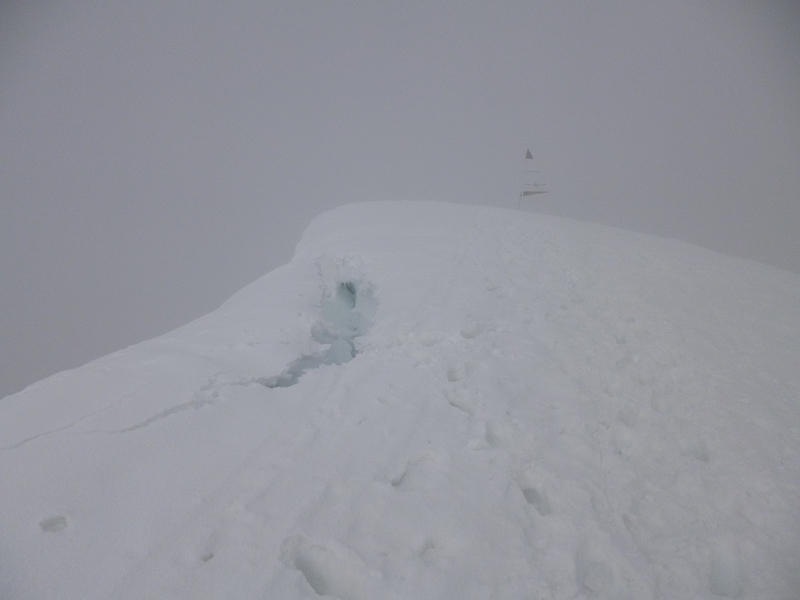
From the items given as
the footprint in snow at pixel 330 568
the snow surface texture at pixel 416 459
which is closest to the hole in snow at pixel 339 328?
the snow surface texture at pixel 416 459

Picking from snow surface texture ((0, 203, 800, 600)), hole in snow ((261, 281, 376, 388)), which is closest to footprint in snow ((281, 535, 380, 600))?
snow surface texture ((0, 203, 800, 600))

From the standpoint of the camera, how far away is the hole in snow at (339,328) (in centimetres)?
305

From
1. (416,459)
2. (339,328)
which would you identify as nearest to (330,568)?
(416,459)

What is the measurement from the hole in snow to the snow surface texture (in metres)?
0.04

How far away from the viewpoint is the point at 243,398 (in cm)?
255

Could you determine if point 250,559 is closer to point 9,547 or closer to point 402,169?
point 9,547

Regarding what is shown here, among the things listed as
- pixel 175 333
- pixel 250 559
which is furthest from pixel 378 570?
pixel 175 333

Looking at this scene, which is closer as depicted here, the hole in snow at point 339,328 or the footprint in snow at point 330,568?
the footprint in snow at point 330,568

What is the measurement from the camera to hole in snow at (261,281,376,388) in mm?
3053

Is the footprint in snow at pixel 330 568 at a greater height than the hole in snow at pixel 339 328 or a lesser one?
lesser

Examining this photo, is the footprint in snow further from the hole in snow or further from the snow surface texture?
the hole in snow

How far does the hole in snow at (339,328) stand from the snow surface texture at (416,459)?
4cm

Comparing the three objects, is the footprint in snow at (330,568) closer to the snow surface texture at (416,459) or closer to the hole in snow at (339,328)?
the snow surface texture at (416,459)

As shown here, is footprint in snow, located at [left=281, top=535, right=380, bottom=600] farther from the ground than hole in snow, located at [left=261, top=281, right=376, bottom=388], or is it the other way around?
hole in snow, located at [left=261, top=281, right=376, bottom=388]
